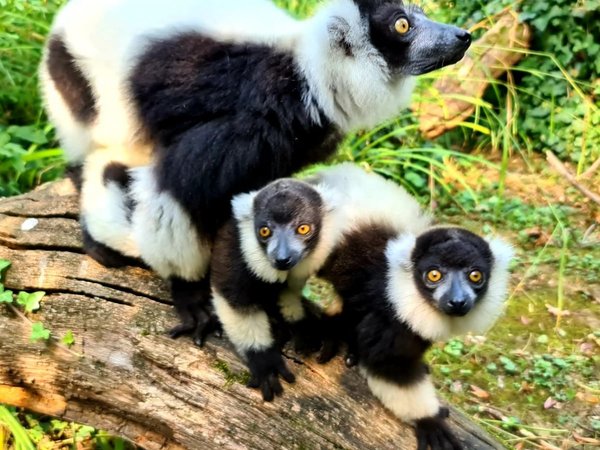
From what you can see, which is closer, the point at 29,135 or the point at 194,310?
the point at 194,310

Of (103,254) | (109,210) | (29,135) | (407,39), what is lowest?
(29,135)

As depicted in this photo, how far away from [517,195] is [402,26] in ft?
16.0

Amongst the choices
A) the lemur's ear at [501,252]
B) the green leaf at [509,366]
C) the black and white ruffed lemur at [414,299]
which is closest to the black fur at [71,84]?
the black and white ruffed lemur at [414,299]

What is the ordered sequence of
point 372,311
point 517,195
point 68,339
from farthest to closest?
point 517,195 < point 68,339 < point 372,311

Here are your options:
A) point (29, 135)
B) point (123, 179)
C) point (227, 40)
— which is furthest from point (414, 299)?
point (29, 135)

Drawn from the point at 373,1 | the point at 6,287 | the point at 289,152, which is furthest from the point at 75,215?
the point at 373,1

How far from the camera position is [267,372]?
2.93 m

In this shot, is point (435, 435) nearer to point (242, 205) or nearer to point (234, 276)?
point (234, 276)

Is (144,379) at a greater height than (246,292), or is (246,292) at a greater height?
(246,292)

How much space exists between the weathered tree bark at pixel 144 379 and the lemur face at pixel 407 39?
1.42 metres

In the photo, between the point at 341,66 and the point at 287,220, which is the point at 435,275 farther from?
the point at 341,66

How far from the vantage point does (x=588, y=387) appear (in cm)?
460

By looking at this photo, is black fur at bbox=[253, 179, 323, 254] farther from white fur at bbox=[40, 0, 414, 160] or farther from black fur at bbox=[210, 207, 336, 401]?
white fur at bbox=[40, 0, 414, 160]

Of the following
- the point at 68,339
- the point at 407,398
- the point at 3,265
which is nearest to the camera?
the point at 407,398
